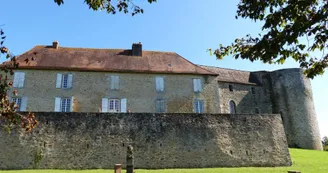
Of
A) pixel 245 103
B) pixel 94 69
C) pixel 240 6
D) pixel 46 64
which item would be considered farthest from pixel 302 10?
pixel 245 103

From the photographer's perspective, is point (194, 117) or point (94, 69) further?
point (94, 69)

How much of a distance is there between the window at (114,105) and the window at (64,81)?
2693 mm

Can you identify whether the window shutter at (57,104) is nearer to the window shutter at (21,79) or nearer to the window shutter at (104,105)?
the window shutter at (21,79)

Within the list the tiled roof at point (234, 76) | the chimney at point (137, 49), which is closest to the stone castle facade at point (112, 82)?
the chimney at point (137, 49)

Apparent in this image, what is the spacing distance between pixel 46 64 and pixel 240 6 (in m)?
17.0

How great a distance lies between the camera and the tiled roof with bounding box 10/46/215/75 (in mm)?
20234

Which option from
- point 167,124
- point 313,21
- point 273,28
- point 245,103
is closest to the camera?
point 313,21

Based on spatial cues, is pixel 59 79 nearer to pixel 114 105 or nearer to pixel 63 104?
pixel 63 104

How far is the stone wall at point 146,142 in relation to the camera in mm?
13062

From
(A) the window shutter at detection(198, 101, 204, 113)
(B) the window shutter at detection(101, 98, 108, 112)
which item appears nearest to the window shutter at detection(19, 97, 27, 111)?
(B) the window shutter at detection(101, 98, 108, 112)

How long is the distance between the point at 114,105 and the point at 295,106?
18228mm

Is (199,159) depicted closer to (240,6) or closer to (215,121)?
(215,121)

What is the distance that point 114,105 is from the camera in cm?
2033

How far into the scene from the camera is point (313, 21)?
5.62 m
